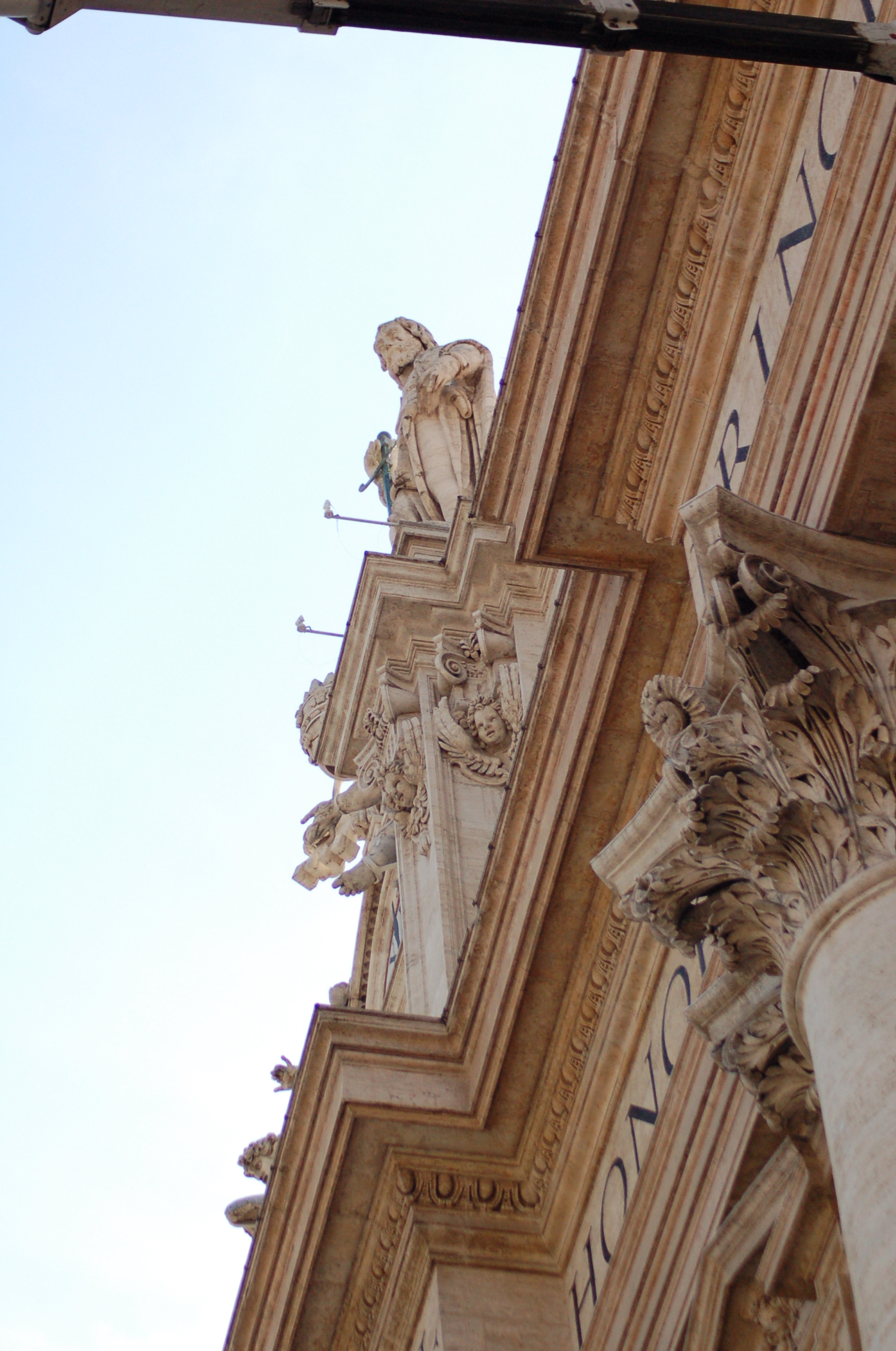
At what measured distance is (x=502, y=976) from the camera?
406 inches

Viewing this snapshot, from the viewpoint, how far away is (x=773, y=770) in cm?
648

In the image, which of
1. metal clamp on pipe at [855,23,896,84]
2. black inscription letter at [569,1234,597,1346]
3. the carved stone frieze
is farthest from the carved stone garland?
black inscription letter at [569,1234,597,1346]

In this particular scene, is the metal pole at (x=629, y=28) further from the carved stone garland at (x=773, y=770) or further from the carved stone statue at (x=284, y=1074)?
the carved stone statue at (x=284, y=1074)

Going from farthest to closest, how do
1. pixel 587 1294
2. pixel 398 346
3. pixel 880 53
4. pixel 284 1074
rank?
1. pixel 398 346
2. pixel 284 1074
3. pixel 587 1294
4. pixel 880 53

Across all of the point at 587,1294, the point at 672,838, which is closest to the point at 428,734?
the point at 587,1294

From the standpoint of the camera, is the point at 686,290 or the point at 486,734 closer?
the point at 686,290

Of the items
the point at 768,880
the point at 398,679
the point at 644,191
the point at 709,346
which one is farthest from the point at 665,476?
the point at 398,679

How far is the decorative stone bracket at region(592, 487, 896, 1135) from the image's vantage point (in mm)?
6277

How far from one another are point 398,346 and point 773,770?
1719 centimetres

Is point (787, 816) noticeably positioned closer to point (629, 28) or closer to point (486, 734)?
point (629, 28)

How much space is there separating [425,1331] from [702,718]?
16.9ft

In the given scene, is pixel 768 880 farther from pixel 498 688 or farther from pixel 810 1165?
pixel 498 688

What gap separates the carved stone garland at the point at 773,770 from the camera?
6.22 metres

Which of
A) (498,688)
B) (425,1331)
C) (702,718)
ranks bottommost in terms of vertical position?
(425,1331)
